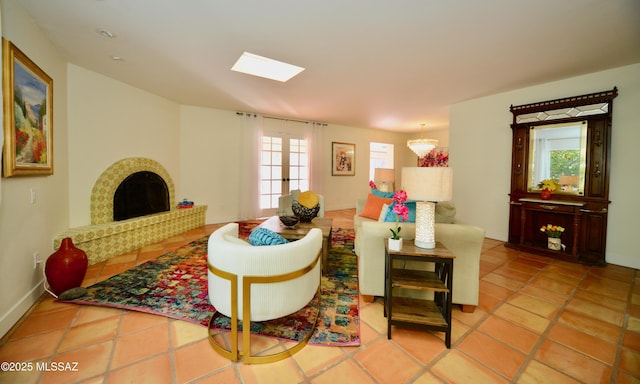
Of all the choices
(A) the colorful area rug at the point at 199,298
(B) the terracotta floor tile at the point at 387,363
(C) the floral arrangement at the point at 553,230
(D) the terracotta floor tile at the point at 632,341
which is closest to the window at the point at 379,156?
(C) the floral arrangement at the point at 553,230

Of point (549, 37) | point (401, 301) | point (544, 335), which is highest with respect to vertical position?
point (549, 37)

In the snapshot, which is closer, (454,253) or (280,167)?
(454,253)

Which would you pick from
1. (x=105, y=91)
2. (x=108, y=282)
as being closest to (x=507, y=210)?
(x=108, y=282)

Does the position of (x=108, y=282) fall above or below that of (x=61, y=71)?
below

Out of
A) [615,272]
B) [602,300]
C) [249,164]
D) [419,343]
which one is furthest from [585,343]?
[249,164]

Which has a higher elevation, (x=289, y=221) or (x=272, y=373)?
(x=289, y=221)

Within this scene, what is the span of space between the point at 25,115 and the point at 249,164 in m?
3.57

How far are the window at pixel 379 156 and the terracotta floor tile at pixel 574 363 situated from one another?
6.26 m

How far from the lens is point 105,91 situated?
132 inches

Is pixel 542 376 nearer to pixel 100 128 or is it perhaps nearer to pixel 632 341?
pixel 632 341

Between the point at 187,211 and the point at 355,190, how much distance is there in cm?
457

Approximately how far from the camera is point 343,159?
23.0ft

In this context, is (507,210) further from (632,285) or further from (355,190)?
(355,190)

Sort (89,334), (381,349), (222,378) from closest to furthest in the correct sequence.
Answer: (222,378) → (381,349) → (89,334)
